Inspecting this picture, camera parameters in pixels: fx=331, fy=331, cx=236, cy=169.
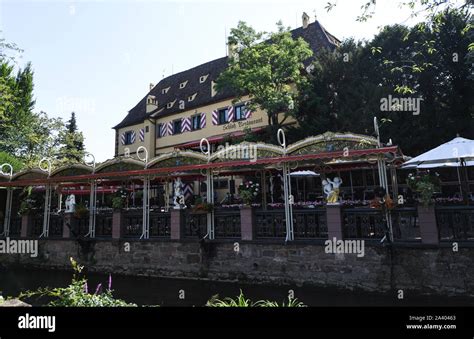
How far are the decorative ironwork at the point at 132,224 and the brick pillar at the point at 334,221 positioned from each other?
22.0 ft

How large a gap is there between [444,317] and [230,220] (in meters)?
7.36

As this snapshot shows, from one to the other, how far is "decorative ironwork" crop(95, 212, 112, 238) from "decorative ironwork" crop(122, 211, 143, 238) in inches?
31.0

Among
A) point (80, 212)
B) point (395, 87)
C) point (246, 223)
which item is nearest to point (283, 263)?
point (246, 223)

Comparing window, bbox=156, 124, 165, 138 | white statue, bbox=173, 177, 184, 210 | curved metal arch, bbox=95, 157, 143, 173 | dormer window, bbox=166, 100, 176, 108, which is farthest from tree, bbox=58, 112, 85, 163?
white statue, bbox=173, 177, 184, 210

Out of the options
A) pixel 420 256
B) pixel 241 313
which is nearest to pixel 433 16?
pixel 420 256

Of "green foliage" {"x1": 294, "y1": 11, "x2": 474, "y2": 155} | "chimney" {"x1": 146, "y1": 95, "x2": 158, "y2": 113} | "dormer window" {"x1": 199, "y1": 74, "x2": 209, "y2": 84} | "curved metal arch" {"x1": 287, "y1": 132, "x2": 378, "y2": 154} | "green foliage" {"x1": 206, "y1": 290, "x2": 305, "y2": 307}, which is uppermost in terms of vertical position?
"dormer window" {"x1": 199, "y1": 74, "x2": 209, "y2": 84}

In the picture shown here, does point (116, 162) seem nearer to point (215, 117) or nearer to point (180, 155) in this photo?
point (180, 155)

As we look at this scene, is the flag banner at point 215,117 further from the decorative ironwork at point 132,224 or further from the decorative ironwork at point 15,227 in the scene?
the decorative ironwork at point 15,227

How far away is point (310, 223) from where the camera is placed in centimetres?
950

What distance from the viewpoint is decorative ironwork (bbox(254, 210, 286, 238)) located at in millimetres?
9875

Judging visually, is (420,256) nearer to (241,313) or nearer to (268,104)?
(241,313)

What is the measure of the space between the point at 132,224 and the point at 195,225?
9.29 ft

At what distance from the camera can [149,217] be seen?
11836 millimetres

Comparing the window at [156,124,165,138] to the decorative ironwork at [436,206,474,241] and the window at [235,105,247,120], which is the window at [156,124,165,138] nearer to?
Result: the window at [235,105,247,120]
